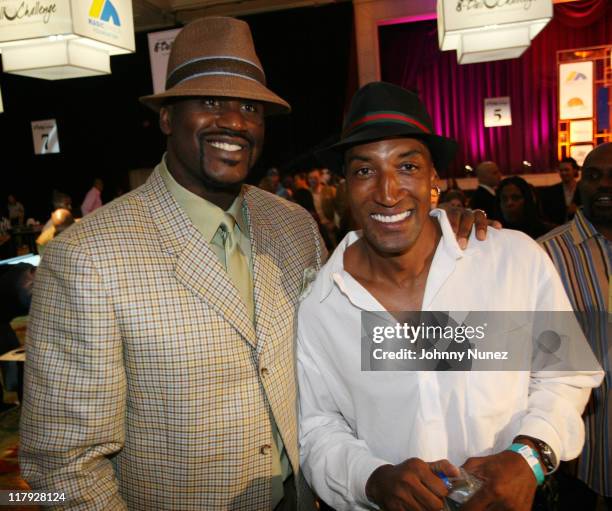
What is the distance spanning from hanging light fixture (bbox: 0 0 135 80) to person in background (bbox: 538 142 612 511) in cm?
395

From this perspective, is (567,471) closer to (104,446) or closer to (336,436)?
(336,436)

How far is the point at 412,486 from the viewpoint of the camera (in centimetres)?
131

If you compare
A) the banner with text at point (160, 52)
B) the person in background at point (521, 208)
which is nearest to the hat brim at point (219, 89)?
the person in background at point (521, 208)

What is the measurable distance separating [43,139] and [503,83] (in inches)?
412

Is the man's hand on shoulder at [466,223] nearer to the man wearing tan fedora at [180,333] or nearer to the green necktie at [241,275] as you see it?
the man wearing tan fedora at [180,333]

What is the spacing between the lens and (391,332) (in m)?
1.58

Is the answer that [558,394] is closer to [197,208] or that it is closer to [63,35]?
[197,208]

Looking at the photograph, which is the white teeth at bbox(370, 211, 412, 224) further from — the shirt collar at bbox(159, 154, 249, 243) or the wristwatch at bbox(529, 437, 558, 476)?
the wristwatch at bbox(529, 437, 558, 476)

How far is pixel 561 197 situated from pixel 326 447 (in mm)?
5970

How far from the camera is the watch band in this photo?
140 cm

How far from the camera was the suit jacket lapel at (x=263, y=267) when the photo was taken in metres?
1.64

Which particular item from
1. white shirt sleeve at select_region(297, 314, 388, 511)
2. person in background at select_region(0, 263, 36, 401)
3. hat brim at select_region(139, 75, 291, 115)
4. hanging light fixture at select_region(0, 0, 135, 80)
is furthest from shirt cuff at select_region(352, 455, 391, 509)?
hanging light fixture at select_region(0, 0, 135, 80)

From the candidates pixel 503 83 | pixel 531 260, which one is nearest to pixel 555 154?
pixel 503 83

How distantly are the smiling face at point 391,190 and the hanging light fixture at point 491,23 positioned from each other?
3.66 metres
